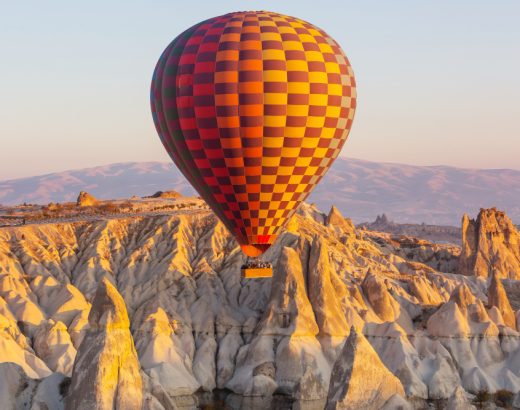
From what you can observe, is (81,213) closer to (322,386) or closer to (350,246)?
(350,246)

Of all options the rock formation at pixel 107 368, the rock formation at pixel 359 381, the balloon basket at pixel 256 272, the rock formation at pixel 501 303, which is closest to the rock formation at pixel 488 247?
the rock formation at pixel 501 303

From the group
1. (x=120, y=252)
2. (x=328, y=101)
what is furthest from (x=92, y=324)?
(x=120, y=252)

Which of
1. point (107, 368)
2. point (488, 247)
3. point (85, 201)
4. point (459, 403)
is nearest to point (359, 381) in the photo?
point (459, 403)

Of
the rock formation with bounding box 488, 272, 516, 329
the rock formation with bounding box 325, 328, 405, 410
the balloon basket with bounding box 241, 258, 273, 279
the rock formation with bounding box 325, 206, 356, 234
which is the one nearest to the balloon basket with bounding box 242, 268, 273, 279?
the balloon basket with bounding box 241, 258, 273, 279

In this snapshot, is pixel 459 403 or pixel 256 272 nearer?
pixel 459 403

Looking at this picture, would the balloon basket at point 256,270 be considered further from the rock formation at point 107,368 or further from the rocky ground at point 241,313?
the rocky ground at point 241,313

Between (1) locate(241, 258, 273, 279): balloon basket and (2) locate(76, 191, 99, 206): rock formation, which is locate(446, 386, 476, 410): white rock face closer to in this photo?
(1) locate(241, 258, 273, 279): balloon basket

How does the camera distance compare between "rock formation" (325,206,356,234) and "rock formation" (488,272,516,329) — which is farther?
"rock formation" (325,206,356,234)

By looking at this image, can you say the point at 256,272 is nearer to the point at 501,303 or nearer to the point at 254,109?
the point at 254,109
